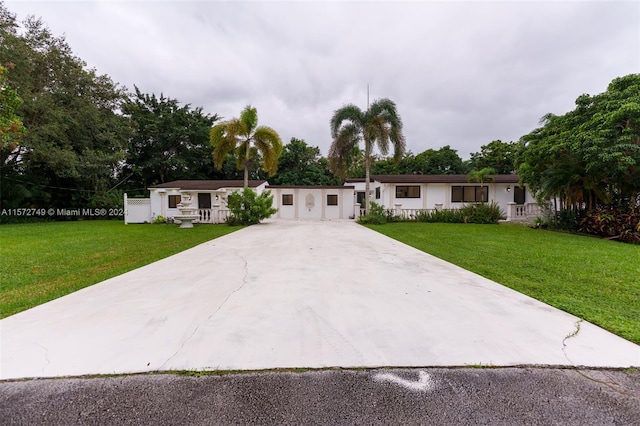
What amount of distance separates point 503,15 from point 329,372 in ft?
45.3

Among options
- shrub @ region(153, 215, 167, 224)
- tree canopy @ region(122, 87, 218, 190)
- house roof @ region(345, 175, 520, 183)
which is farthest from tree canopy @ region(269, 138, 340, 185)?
shrub @ region(153, 215, 167, 224)

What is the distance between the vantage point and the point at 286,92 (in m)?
18.2

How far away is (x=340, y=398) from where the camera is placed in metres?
1.69

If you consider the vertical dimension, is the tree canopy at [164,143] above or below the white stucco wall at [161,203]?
above

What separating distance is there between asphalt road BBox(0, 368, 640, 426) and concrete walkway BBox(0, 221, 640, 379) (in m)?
0.14

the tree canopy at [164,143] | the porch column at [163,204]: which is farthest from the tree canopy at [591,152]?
the tree canopy at [164,143]

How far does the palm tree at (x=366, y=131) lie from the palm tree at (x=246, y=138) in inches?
133

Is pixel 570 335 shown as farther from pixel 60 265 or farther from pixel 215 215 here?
pixel 215 215

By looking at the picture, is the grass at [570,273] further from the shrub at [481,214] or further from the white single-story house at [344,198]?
the white single-story house at [344,198]

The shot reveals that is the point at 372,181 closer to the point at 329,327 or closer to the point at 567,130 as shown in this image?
the point at 567,130

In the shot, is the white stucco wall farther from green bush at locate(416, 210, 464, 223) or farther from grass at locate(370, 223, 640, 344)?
grass at locate(370, 223, 640, 344)

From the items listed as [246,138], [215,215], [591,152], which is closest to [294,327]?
[591,152]

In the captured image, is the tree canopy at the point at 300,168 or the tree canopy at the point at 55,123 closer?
the tree canopy at the point at 55,123

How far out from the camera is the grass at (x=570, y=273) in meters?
3.00
